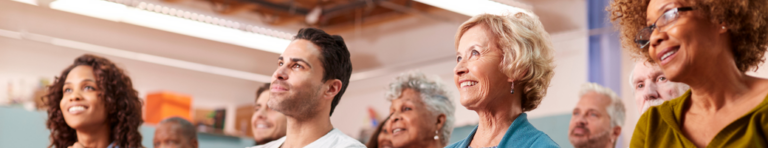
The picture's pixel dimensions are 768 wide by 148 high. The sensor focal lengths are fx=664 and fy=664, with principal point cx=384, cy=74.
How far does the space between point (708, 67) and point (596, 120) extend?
6.90 feet

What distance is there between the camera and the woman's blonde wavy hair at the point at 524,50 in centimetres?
219

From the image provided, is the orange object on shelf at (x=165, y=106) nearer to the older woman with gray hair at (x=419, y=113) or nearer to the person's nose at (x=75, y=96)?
the person's nose at (x=75, y=96)

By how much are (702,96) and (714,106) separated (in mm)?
38

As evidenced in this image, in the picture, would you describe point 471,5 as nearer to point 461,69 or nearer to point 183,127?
point 183,127

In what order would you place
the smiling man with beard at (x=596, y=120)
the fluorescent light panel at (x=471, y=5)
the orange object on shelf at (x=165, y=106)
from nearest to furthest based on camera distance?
the smiling man with beard at (x=596, y=120) < the fluorescent light panel at (x=471, y=5) < the orange object on shelf at (x=165, y=106)

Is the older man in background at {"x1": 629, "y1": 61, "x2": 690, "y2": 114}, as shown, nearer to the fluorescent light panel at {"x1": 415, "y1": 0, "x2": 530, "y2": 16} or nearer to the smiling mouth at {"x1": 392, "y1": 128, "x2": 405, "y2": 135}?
the smiling mouth at {"x1": 392, "y1": 128, "x2": 405, "y2": 135}

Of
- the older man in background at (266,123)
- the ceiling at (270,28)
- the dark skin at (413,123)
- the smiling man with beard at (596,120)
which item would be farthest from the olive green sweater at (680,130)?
the ceiling at (270,28)

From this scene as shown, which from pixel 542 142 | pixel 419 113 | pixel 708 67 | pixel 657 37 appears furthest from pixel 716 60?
pixel 419 113

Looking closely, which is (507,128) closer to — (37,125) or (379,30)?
(37,125)

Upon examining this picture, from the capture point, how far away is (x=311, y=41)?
2854 mm

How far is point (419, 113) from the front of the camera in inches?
135

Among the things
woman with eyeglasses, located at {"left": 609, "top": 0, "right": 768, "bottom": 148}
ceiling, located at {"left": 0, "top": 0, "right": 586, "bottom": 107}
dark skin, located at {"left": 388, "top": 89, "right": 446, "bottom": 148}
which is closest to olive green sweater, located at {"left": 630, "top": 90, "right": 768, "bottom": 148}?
woman with eyeglasses, located at {"left": 609, "top": 0, "right": 768, "bottom": 148}

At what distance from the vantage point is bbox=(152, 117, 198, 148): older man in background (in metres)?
4.10

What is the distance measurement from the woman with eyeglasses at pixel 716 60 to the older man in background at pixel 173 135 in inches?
124
